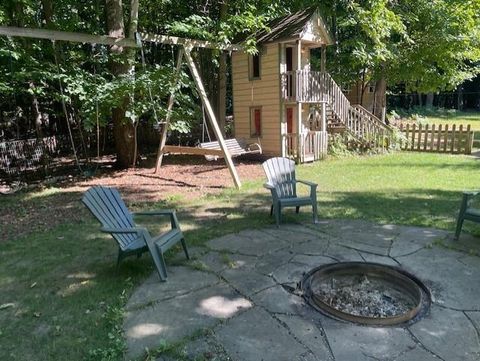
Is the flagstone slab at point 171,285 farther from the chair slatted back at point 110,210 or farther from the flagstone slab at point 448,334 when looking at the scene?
the flagstone slab at point 448,334

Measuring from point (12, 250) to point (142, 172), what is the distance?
18.3 ft

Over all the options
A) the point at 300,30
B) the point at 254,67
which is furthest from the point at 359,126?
the point at 254,67

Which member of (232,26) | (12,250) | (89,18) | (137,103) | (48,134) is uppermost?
(89,18)

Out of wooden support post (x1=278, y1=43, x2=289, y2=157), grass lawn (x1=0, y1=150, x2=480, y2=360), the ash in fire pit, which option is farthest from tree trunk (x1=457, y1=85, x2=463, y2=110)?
the ash in fire pit

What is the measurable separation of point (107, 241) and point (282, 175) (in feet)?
9.07

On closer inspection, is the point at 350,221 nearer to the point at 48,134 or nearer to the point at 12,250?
the point at 12,250

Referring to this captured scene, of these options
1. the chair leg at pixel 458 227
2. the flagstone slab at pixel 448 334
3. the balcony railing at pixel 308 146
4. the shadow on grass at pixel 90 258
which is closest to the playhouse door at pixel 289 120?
the balcony railing at pixel 308 146

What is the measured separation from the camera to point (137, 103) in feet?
29.4

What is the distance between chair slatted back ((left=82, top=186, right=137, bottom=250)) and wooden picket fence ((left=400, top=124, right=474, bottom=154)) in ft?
38.5

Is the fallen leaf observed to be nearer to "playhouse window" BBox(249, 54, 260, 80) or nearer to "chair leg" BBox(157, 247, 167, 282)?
"chair leg" BBox(157, 247, 167, 282)

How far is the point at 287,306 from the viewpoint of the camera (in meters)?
3.37

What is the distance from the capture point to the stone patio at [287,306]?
2.80 meters

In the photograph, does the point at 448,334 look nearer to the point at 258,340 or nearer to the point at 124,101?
the point at 258,340

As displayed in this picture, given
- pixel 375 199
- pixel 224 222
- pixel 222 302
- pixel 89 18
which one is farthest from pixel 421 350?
pixel 89 18
